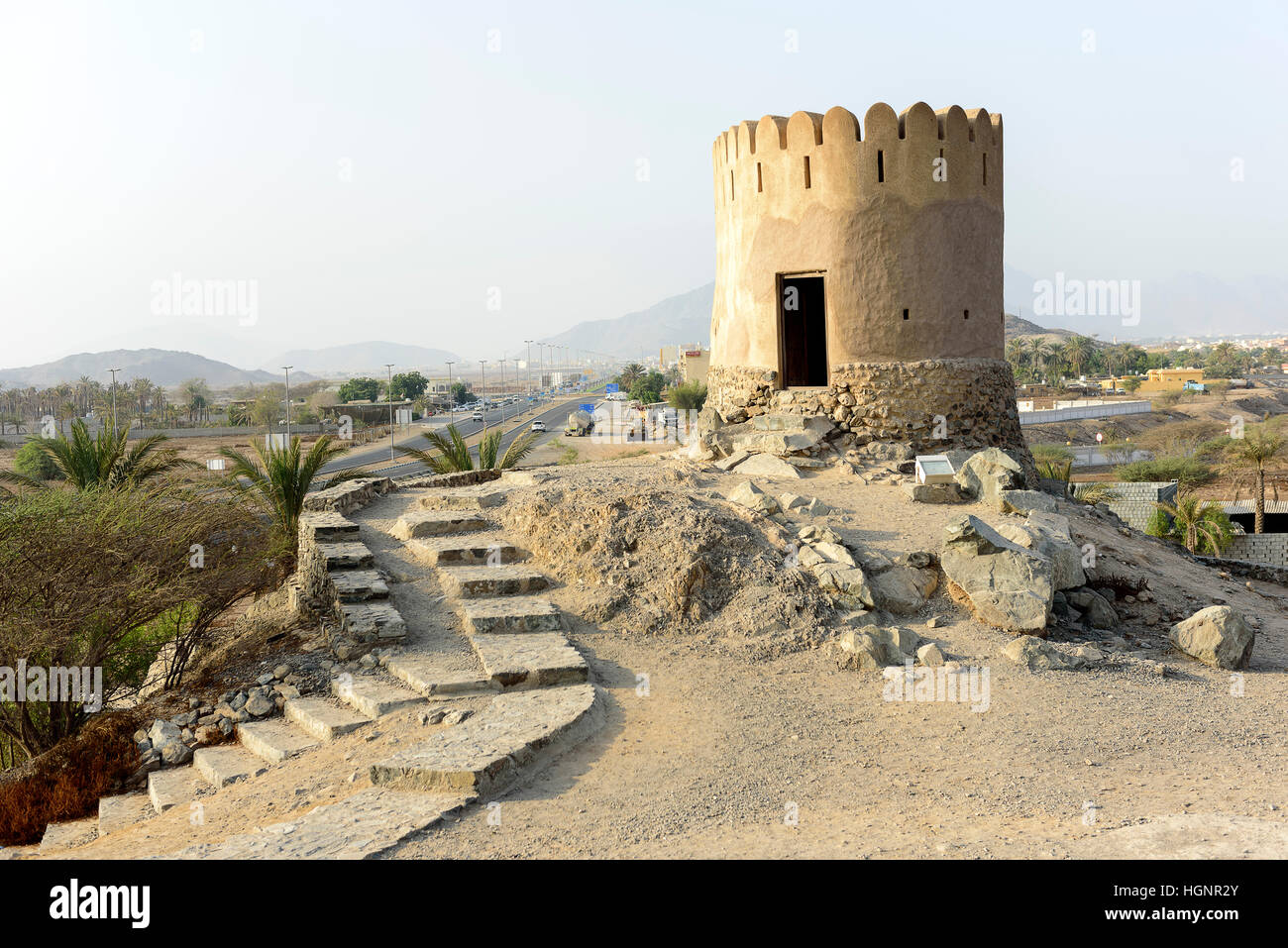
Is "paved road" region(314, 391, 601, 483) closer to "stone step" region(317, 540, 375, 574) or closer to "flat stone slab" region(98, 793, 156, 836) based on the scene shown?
"stone step" region(317, 540, 375, 574)

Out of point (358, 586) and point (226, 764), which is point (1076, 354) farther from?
point (226, 764)

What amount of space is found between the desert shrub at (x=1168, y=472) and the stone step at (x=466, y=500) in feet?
135

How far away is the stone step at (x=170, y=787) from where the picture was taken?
5848 millimetres

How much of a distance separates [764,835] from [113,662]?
7117 mm

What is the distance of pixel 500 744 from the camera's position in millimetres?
5734

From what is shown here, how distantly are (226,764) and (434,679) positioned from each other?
143cm

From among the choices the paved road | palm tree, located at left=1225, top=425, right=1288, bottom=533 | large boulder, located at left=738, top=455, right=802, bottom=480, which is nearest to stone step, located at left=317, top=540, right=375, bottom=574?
large boulder, located at left=738, top=455, right=802, bottom=480

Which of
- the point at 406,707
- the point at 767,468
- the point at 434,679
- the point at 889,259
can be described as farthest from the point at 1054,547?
the point at 406,707

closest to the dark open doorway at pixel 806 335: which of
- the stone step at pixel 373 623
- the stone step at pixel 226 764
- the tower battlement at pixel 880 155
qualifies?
the tower battlement at pixel 880 155

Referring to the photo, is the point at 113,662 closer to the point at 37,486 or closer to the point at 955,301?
the point at 37,486

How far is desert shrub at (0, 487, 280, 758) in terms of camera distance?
7.65 m

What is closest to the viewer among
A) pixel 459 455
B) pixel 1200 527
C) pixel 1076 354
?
pixel 459 455

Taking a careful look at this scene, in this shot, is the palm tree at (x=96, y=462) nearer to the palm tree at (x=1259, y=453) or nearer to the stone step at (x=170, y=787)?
the stone step at (x=170, y=787)
